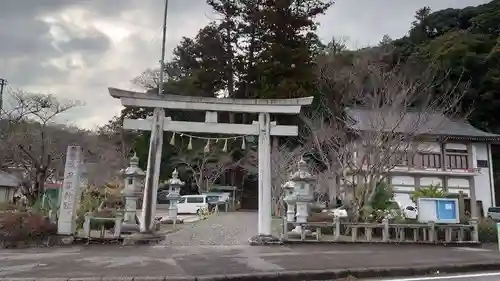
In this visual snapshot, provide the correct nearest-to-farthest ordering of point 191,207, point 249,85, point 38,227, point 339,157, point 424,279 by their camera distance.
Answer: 1. point 424,279
2. point 38,227
3. point 339,157
4. point 191,207
5. point 249,85

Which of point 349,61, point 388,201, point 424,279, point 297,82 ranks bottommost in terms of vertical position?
point 424,279

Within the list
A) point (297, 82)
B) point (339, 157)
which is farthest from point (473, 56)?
point (339, 157)

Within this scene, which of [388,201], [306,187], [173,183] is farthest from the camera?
[173,183]

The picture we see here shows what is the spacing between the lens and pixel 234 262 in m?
8.53

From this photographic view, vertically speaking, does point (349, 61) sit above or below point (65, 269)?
above

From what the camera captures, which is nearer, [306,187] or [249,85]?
[306,187]

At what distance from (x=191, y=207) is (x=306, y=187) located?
17.0 m

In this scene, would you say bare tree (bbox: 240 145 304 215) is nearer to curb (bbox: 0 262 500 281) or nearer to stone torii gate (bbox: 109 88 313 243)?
stone torii gate (bbox: 109 88 313 243)

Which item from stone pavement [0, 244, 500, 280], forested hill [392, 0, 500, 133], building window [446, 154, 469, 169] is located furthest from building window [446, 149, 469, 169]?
stone pavement [0, 244, 500, 280]

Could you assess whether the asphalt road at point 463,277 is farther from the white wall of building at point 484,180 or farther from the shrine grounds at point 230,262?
the white wall of building at point 484,180

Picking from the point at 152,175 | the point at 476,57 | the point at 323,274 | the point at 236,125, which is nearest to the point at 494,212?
the point at 476,57

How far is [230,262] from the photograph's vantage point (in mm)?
8531

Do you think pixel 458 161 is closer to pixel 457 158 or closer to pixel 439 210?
pixel 457 158

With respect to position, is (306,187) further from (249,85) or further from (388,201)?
(249,85)
